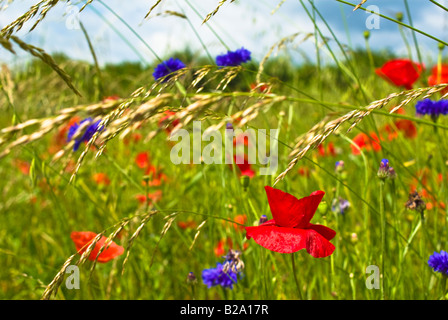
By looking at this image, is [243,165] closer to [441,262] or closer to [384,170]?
[384,170]

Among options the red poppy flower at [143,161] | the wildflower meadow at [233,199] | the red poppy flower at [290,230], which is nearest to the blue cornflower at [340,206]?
the wildflower meadow at [233,199]

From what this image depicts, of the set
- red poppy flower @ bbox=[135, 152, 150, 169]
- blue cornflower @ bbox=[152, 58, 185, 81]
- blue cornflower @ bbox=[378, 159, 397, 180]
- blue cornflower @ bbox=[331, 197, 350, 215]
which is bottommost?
blue cornflower @ bbox=[331, 197, 350, 215]

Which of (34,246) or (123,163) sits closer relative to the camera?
(34,246)

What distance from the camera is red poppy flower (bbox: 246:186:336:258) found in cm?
57

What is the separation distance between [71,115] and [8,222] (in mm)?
1560

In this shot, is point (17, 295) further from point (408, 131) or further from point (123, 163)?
point (408, 131)

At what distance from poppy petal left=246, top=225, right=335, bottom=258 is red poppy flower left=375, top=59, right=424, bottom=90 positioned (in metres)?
1.00

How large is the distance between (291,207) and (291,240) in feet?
0.16

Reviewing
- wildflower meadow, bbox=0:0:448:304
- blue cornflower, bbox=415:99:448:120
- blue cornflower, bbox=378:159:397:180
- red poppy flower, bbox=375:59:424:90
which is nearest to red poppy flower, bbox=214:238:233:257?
wildflower meadow, bbox=0:0:448:304

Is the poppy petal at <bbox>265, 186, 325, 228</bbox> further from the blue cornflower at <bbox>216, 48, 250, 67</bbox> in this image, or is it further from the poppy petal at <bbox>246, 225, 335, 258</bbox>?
the blue cornflower at <bbox>216, 48, 250, 67</bbox>

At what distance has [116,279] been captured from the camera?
1.24 meters

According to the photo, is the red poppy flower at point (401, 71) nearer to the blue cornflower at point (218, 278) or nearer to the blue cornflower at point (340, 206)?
the blue cornflower at point (340, 206)

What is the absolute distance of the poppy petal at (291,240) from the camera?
563mm
